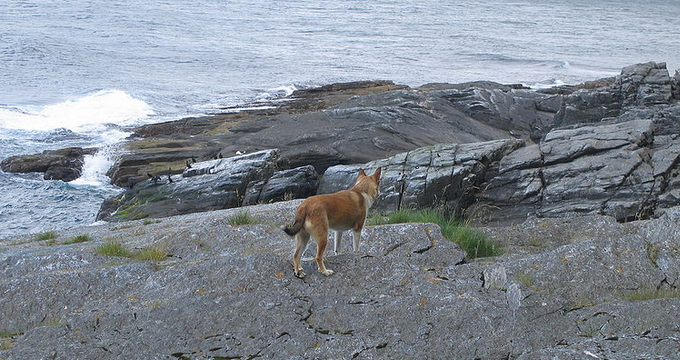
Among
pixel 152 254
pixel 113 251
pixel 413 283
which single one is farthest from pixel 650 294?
pixel 113 251

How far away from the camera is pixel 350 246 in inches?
370

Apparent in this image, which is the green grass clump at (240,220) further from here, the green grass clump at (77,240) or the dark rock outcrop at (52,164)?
the dark rock outcrop at (52,164)

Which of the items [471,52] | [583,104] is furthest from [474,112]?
[471,52]

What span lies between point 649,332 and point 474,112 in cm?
2584

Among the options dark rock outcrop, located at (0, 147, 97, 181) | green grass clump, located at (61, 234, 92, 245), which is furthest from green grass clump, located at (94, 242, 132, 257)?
dark rock outcrop, located at (0, 147, 97, 181)

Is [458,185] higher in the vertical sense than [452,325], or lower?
lower

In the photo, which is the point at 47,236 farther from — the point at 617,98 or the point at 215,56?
the point at 215,56

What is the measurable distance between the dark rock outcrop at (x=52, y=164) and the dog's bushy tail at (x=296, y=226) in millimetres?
21880

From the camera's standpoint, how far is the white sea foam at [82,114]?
3419cm

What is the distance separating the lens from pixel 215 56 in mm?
57844

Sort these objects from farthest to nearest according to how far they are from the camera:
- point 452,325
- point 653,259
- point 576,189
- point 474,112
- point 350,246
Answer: point 474,112 < point 576,189 < point 350,246 < point 653,259 < point 452,325

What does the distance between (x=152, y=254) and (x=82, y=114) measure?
29.9 metres

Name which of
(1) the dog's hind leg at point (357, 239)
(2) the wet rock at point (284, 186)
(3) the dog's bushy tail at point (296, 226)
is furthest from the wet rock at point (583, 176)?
(3) the dog's bushy tail at point (296, 226)

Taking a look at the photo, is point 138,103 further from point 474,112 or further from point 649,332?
point 649,332
